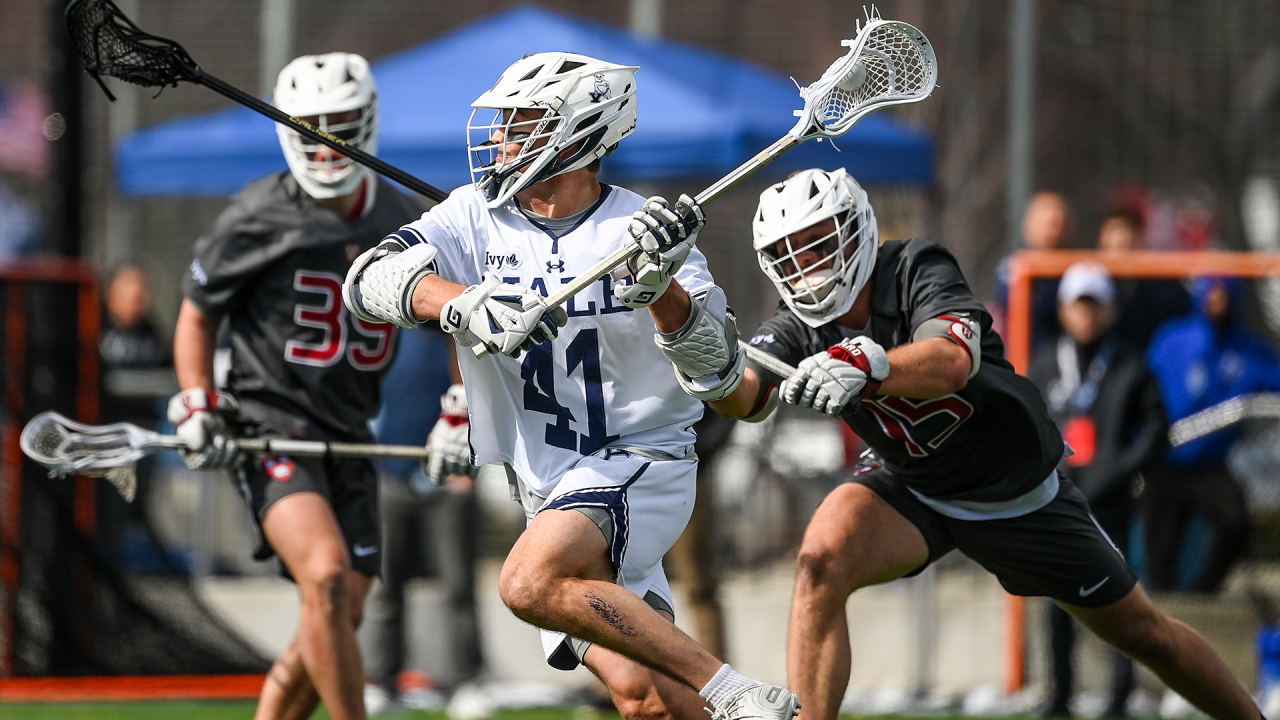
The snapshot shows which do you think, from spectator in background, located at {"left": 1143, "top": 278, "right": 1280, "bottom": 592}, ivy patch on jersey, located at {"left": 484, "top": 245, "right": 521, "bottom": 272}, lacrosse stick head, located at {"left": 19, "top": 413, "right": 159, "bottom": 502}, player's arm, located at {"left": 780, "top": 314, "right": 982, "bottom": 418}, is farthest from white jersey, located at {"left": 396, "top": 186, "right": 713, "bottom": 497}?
spectator in background, located at {"left": 1143, "top": 278, "right": 1280, "bottom": 592}

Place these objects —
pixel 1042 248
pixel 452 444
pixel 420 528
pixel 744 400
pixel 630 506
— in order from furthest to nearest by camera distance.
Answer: pixel 420 528 < pixel 1042 248 < pixel 452 444 < pixel 744 400 < pixel 630 506

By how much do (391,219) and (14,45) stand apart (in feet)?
34.2

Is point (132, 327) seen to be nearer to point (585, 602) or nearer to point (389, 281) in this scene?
point (389, 281)

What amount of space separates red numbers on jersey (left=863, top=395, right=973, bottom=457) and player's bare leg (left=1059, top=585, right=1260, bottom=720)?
78 cm

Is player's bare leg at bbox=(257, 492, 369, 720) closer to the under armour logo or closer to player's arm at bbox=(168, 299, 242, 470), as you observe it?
player's arm at bbox=(168, 299, 242, 470)

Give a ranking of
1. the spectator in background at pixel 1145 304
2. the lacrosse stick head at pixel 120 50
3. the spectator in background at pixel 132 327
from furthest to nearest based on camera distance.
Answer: the spectator in background at pixel 132 327, the spectator in background at pixel 1145 304, the lacrosse stick head at pixel 120 50

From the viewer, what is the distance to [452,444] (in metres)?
5.54

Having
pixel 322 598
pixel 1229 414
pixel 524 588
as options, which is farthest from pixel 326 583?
pixel 1229 414

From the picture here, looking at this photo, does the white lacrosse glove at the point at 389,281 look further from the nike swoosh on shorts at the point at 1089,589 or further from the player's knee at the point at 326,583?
the nike swoosh on shorts at the point at 1089,589

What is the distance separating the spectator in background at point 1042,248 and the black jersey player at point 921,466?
2818 millimetres

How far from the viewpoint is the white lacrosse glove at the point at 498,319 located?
396cm

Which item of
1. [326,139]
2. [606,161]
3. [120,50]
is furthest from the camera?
[606,161]

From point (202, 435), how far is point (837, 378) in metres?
2.30

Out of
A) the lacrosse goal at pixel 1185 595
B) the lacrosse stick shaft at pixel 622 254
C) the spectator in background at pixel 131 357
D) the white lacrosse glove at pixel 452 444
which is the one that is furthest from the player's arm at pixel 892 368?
the spectator in background at pixel 131 357
